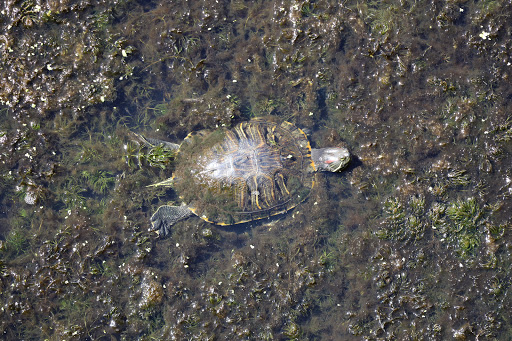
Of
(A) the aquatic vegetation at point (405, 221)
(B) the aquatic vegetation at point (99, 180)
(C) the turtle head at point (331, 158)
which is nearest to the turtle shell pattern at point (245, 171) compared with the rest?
(C) the turtle head at point (331, 158)

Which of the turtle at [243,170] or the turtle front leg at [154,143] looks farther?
the turtle front leg at [154,143]

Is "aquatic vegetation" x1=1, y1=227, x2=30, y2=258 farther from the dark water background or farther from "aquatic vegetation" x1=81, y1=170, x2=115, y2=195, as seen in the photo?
"aquatic vegetation" x1=81, y1=170, x2=115, y2=195

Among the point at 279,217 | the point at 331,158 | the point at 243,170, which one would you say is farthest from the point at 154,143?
the point at 331,158

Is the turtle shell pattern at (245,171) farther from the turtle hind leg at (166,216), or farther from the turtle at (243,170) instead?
the turtle hind leg at (166,216)

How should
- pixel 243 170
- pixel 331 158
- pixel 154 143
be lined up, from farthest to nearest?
pixel 154 143 → pixel 331 158 → pixel 243 170

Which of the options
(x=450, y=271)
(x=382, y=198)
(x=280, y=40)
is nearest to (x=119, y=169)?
(x=280, y=40)

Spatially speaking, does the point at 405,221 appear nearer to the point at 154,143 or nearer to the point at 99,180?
the point at 154,143

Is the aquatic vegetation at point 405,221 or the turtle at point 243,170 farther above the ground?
the turtle at point 243,170
